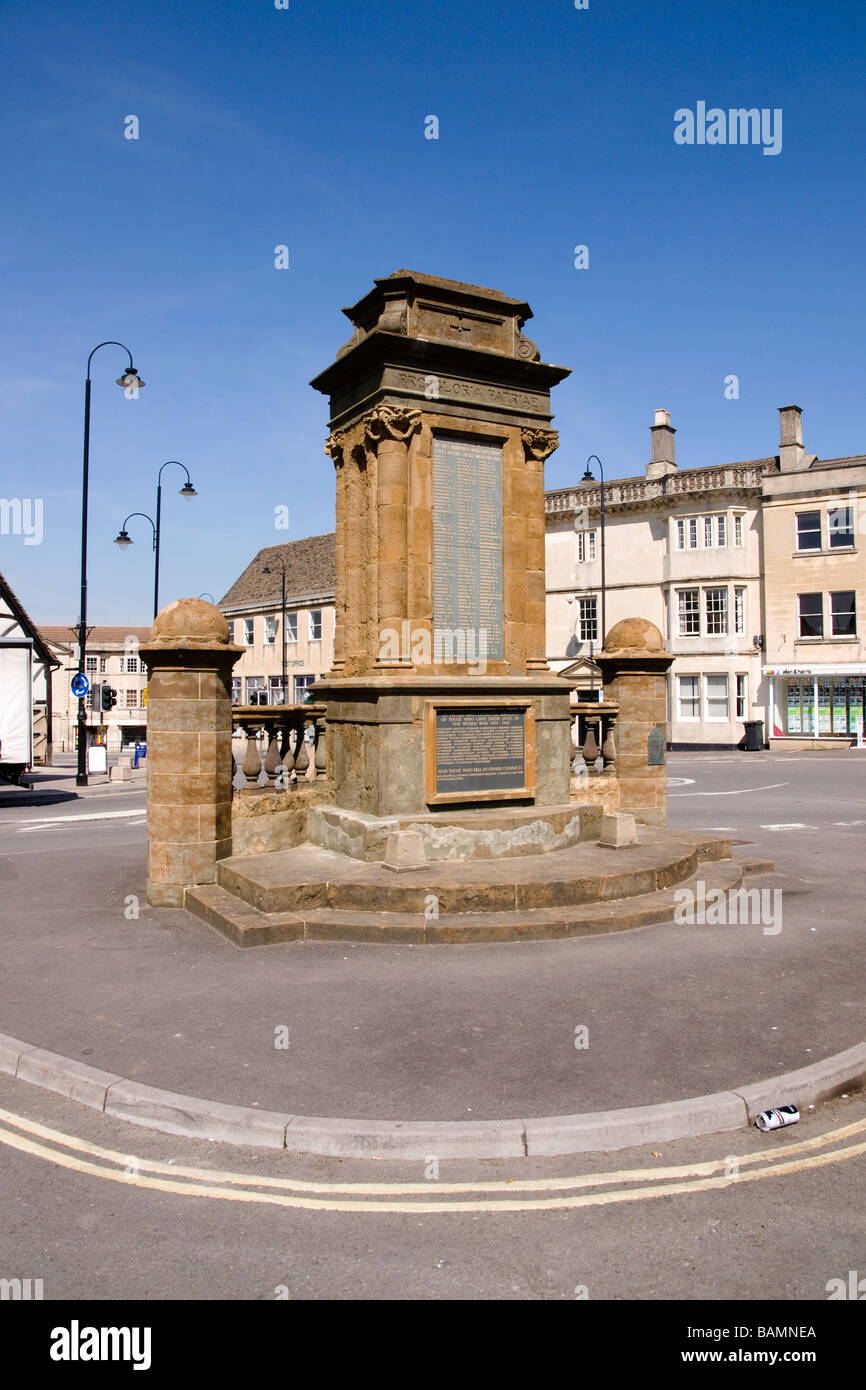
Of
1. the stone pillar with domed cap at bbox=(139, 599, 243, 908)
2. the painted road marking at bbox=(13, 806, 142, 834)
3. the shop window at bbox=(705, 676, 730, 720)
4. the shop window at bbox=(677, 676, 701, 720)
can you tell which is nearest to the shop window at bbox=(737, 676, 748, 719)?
the shop window at bbox=(705, 676, 730, 720)

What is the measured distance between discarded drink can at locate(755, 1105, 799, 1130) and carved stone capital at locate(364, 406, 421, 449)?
737cm

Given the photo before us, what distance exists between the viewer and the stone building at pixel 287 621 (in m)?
53.8

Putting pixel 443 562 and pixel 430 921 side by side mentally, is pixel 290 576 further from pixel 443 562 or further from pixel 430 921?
pixel 430 921

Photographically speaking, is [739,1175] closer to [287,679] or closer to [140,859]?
[140,859]

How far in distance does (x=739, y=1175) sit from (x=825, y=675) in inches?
1514

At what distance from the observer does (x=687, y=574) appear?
42156 mm

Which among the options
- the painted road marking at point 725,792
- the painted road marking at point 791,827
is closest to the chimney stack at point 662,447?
the painted road marking at point 725,792

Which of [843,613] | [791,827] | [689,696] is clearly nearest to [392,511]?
[791,827]

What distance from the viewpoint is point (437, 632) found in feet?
32.9

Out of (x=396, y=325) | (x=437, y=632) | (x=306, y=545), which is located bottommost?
(x=437, y=632)

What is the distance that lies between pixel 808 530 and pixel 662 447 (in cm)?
885

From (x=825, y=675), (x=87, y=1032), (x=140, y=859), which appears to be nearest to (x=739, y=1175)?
(x=87, y=1032)

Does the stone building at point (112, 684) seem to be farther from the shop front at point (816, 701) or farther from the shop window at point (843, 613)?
the shop window at point (843, 613)

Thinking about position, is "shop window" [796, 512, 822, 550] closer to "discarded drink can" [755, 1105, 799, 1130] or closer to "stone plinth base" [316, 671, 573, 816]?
"stone plinth base" [316, 671, 573, 816]
